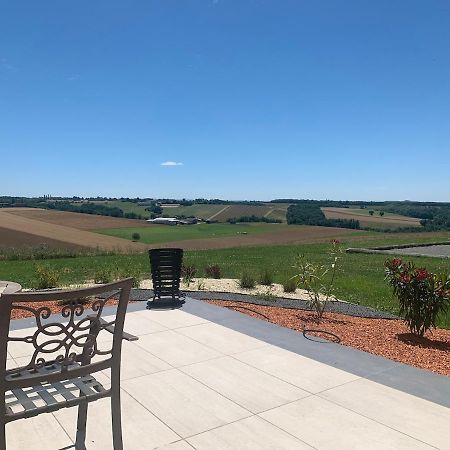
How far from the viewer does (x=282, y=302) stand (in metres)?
9.09

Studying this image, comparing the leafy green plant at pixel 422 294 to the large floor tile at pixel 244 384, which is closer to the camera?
the large floor tile at pixel 244 384

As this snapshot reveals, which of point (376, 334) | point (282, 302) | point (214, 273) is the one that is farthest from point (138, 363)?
point (214, 273)

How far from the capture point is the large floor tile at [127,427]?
10.6ft

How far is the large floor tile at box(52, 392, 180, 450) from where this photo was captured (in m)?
3.23

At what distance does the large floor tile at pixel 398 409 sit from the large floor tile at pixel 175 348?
1636mm

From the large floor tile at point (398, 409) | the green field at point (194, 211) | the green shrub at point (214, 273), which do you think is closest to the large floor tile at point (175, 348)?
the large floor tile at point (398, 409)

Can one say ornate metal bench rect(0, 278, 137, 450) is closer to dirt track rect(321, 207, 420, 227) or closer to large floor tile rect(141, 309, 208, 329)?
large floor tile rect(141, 309, 208, 329)

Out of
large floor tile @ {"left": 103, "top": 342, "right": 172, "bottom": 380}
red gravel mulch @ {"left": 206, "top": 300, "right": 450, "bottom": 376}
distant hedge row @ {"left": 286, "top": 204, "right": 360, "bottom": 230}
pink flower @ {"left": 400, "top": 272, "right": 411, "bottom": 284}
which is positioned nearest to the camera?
large floor tile @ {"left": 103, "top": 342, "right": 172, "bottom": 380}

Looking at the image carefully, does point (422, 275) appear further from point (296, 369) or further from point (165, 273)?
point (165, 273)

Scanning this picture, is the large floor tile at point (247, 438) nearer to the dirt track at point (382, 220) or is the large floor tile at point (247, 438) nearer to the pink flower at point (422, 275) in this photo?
the pink flower at point (422, 275)

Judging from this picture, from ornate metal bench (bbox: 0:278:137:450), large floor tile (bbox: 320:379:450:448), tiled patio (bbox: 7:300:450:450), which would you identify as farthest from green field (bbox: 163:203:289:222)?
ornate metal bench (bbox: 0:278:137:450)

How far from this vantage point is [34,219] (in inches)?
2196

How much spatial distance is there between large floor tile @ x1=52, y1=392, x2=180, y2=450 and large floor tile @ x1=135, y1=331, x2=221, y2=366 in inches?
46.8

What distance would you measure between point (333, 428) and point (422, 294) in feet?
10.8
